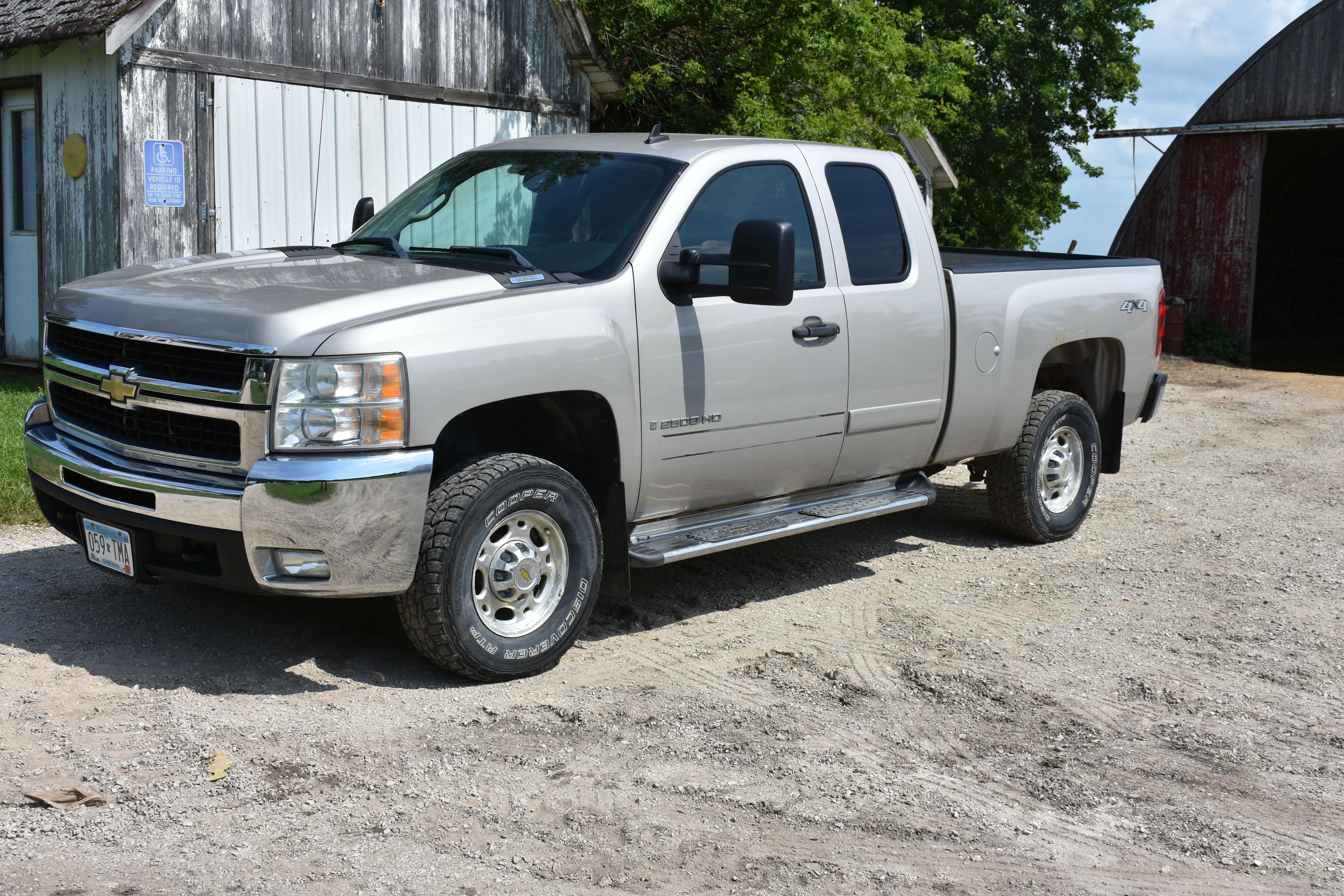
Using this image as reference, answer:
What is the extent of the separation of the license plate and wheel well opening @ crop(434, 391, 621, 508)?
3.72ft

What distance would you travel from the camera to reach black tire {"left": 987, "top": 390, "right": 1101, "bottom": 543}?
7.78m

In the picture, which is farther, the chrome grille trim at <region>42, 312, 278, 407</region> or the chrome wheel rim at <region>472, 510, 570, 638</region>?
the chrome wheel rim at <region>472, 510, 570, 638</region>

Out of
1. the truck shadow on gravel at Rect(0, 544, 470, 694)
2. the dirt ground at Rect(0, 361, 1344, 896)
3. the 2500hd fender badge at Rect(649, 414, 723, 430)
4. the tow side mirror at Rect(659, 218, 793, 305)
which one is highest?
the tow side mirror at Rect(659, 218, 793, 305)

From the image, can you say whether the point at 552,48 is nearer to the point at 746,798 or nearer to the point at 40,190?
the point at 40,190

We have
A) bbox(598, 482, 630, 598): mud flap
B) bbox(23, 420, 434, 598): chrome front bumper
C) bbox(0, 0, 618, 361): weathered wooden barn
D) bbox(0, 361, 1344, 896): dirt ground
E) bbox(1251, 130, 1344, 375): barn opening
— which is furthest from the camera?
bbox(1251, 130, 1344, 375): barn opening

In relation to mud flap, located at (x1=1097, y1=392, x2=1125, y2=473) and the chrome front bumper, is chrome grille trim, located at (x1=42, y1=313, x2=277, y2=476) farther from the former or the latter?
mud flap, located at (x1=1097, y1=392, x2=1125, y2=473)

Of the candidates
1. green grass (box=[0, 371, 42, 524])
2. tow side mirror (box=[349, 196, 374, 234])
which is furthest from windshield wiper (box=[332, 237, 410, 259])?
green grass (box=[0, 371, 42, 524])

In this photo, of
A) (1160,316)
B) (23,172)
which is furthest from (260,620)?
(23,172)

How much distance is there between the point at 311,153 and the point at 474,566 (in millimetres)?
8419

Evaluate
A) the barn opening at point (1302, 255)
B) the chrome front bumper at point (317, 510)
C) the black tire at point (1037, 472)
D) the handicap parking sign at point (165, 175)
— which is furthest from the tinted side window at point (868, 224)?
the barn opening at point (1302, 255)

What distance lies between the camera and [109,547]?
505cm

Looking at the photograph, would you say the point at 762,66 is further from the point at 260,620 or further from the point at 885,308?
the point at 260,620

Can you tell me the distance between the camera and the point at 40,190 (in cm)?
1192

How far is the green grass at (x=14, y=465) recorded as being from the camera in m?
7.41
